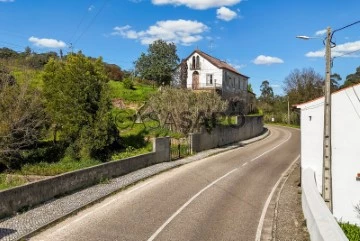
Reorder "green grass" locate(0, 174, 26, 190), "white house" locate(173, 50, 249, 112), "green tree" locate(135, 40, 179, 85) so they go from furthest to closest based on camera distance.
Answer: "green tree" locate(135, 40, 179, 85), "white house" locate(173, 50, 249, 112), "green grass" locate(0, 174, 26, 190)

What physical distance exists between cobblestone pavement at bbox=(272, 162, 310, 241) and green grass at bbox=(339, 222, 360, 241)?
6.67 ft

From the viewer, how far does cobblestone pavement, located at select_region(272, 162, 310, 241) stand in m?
12.0

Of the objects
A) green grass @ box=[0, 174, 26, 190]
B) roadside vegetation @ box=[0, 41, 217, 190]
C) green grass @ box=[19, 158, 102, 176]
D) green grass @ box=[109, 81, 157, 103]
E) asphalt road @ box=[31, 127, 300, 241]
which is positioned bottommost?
asphalt road @ box=[31, 127, 300, 241]

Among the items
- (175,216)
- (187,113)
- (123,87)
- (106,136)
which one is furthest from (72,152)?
(123,87)

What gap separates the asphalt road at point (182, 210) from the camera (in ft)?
38.5

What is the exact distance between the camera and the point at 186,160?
28.0 meters

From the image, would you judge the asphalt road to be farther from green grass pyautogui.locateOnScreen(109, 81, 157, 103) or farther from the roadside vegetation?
green grass pyautogui.locateOnScreen(109, 81, 157, 103)

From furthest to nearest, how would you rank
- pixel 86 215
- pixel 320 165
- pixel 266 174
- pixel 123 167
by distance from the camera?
pixel 266 174 < pixel 123 167 < pixel 320 165 < pixel 86 215

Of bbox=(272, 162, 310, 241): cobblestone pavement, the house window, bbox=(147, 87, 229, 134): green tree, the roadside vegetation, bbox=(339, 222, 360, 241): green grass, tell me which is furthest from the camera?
the house window

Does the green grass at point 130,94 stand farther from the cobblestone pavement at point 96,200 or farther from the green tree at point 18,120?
the cobblestone pavement at point 96,200

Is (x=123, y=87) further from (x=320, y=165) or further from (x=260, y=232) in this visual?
(x=260, y=232)

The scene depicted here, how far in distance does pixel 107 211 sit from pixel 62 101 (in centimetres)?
1595

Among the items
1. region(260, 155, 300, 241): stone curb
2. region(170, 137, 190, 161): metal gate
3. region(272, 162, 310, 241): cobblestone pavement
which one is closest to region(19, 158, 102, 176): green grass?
region(170, 137, 190, 161): metal gate

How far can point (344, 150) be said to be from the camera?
59.8 ft
